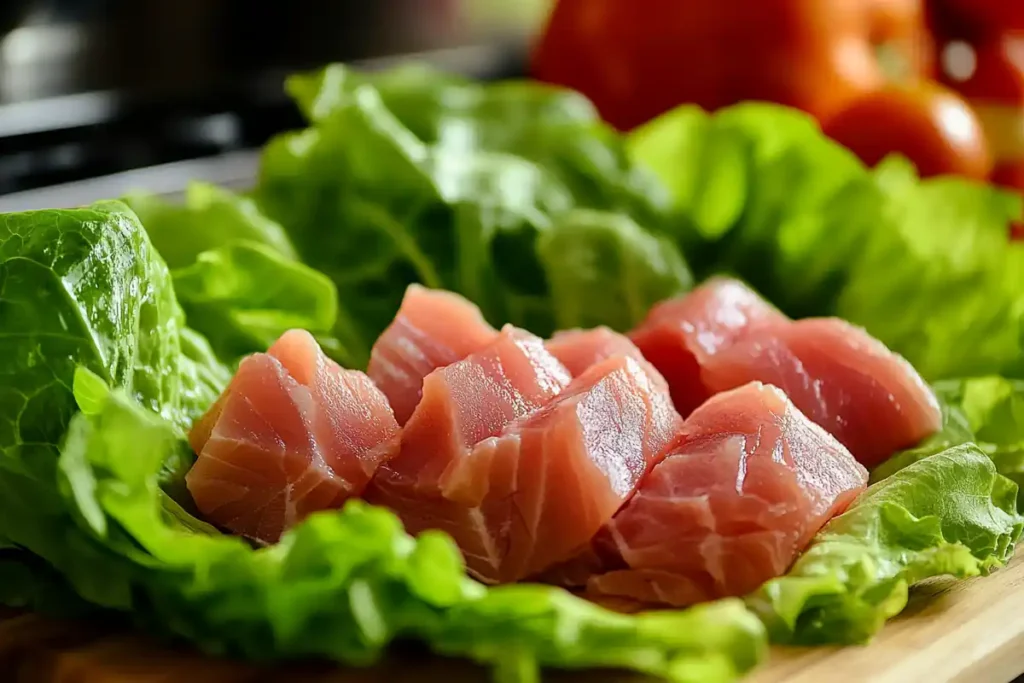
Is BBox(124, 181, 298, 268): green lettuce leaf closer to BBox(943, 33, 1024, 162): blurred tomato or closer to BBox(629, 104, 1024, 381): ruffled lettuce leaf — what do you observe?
BBox(629, 104, 1024, 381): ruffled lettuce leaf

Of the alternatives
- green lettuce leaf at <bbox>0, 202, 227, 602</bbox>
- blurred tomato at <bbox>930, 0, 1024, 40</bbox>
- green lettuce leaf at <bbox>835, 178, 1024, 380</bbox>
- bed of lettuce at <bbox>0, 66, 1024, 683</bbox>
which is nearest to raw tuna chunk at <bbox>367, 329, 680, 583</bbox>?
bed of lettuce at <bbox>0, 66, 1024, 683</bbox>

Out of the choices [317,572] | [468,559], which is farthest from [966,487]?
[317,572]

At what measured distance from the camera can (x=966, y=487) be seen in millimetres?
1419

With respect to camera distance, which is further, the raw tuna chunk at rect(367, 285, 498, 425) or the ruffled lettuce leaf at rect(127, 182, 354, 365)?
the ruffled lettuce leaf at rect(127, 182, 354, 365)

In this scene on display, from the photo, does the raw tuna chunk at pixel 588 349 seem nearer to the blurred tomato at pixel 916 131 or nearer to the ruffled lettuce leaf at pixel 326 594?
the ruffled lettuce leaf at pixel 326 594

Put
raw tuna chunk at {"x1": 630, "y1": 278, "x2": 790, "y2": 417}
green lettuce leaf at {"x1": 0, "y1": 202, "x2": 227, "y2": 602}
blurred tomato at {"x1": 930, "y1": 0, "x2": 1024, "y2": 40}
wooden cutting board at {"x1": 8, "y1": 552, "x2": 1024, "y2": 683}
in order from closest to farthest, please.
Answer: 1. wooden cutting board at {"x1": 8, "y1": 552, "x2": 1024, "y2": 683}
2. green lettuce leaf at {"x1": 0, "y1": 202, "x2": 227, "y2": 602}
3. raw tuna chunk at {"x1": 630, "y1": 278, "x2": 790, "y2": 417}
4. blurred tomato at {"x1": 930, "y1": 0, "x2": 1024, "y2": 40}

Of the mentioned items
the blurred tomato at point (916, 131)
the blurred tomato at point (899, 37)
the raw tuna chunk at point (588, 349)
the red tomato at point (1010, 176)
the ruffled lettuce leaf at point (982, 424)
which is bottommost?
the ruffled lettuce leaf at point (982, 424)

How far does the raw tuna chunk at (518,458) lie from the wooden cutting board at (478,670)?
0.67 ft

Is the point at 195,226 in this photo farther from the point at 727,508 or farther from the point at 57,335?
the point at 727,508

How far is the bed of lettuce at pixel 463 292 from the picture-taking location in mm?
1094

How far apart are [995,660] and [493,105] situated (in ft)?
4.63

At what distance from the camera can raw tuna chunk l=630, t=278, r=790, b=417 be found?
68.0 inches

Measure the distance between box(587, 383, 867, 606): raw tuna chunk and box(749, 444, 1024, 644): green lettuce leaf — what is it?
36mm

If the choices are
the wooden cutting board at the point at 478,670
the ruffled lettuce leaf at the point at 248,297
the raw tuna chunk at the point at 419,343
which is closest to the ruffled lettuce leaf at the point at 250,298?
the ruffled lettuce leaf at the point at 248,297
